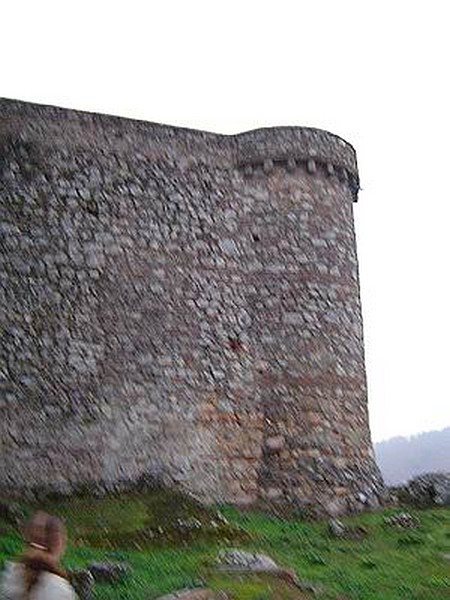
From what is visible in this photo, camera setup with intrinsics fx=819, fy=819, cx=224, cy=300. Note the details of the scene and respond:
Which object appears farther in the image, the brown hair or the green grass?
the green grass

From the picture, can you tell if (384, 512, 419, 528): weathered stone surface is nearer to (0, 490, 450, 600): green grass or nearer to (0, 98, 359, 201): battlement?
(0, 490, 450, 600): green grass

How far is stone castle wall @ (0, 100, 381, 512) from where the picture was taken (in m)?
14.0

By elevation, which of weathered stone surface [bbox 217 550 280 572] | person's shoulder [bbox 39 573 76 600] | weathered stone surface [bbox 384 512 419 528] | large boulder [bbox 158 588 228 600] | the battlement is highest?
the battlement

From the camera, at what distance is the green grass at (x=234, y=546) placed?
980 centimetres

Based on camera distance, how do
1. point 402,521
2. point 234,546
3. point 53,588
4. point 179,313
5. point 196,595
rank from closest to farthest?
point 53,588 < point 196,595 < point 234,546 < point 402,521 < point 179,313

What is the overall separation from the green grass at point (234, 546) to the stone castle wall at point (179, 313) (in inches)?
33.0

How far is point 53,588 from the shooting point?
5125 millimetres

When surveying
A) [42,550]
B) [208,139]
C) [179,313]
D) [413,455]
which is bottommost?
[413,455]

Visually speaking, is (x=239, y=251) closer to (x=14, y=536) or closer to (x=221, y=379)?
(x=221, y=379)

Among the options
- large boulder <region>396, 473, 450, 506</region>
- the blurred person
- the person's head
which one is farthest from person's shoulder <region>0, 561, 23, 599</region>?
large boulder <region>396, 473, 450, 506</region>

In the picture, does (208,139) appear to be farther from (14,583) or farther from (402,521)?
(14,583)

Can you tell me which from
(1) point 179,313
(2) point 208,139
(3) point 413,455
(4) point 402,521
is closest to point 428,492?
(4) point 402,521

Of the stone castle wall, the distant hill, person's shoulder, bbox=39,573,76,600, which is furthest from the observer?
the distant hill

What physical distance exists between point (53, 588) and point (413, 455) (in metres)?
92.2
